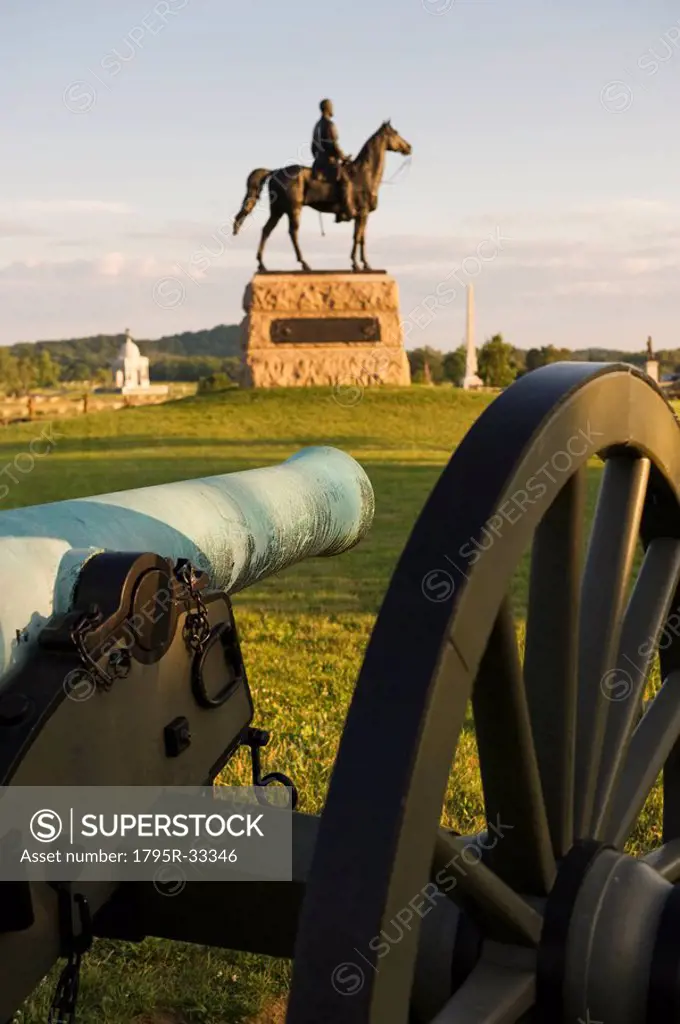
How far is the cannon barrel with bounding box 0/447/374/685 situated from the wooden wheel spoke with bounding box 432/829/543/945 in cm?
72

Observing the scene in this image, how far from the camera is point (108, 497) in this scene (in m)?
2.09

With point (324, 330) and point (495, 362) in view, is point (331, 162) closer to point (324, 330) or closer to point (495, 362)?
point (324, 330)

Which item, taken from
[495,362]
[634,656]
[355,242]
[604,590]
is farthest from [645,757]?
[495,362]

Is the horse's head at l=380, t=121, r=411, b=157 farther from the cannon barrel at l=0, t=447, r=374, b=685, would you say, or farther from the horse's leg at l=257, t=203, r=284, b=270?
the cannon barrel at l=0, t=447, r=374, b=685

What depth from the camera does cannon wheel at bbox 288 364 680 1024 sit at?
1.02 m

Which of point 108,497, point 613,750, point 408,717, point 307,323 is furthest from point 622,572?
point 307,323

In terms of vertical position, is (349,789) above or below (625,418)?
below

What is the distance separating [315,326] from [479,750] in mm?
20468

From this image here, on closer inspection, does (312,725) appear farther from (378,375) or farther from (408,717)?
(378,375)

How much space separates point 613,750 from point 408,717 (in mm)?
666

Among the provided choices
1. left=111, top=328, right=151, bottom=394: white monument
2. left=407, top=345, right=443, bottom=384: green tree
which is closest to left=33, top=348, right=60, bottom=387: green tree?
left=111, top=328, right=151, bottom=394: white monument

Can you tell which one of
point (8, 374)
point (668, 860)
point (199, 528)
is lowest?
point (668, 860)

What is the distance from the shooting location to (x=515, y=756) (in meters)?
1.26

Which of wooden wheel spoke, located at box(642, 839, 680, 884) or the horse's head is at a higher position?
the horse's head
